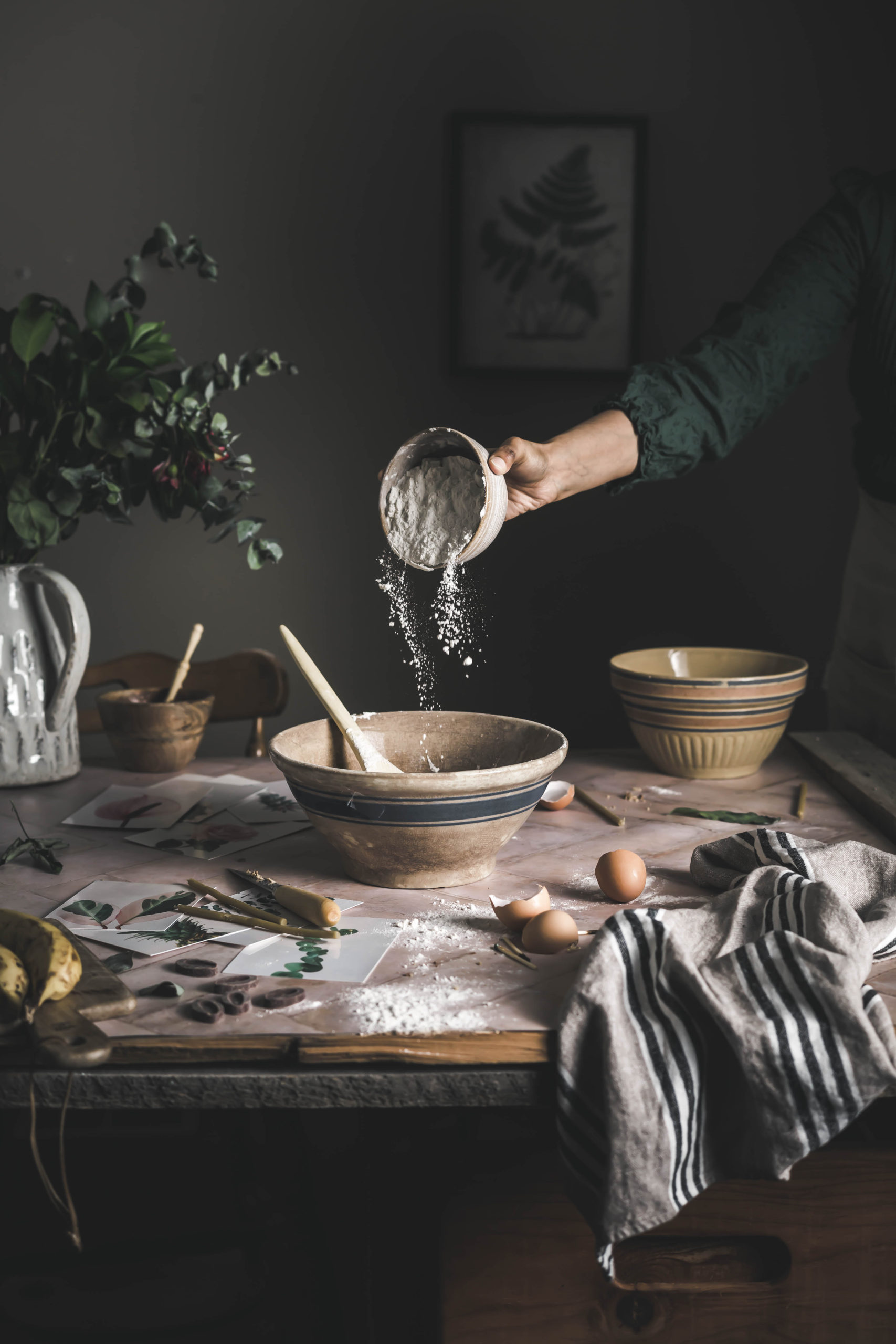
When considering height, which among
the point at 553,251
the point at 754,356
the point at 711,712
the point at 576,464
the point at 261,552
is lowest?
the point at 711,712

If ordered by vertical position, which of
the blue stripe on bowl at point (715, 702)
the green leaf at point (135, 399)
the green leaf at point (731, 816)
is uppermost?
the green leaf at point (135, 399)

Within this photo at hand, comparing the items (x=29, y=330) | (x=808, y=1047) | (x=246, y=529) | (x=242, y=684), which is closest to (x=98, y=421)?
(x=29, y=330)

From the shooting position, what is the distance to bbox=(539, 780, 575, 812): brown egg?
4.51 feet

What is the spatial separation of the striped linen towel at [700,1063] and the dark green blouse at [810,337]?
0.84 metres

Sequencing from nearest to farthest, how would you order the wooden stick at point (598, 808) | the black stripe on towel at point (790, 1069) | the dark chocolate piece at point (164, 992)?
the black stripe on towel at point (790, 1069)
the dark chocolate piece at point (164, 992)
the wooden stick at point (598, 808)

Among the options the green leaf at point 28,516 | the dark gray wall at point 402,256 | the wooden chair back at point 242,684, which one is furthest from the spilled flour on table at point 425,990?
the dark gray wall at point 402,256

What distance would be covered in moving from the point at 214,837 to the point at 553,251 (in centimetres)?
154

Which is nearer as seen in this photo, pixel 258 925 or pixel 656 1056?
pixel 656 1056

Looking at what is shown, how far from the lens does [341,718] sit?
1.23m

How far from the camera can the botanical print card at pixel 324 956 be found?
35.2 inches

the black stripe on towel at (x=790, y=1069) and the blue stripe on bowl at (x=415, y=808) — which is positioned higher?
the blue stripe on bowl at (x=415, y=808)

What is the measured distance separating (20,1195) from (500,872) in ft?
2.90

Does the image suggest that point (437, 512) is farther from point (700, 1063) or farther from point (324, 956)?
point (700, 1063)

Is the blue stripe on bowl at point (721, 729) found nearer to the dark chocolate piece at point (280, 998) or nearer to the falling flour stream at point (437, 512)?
the falling flour stream at point (437, 512)
